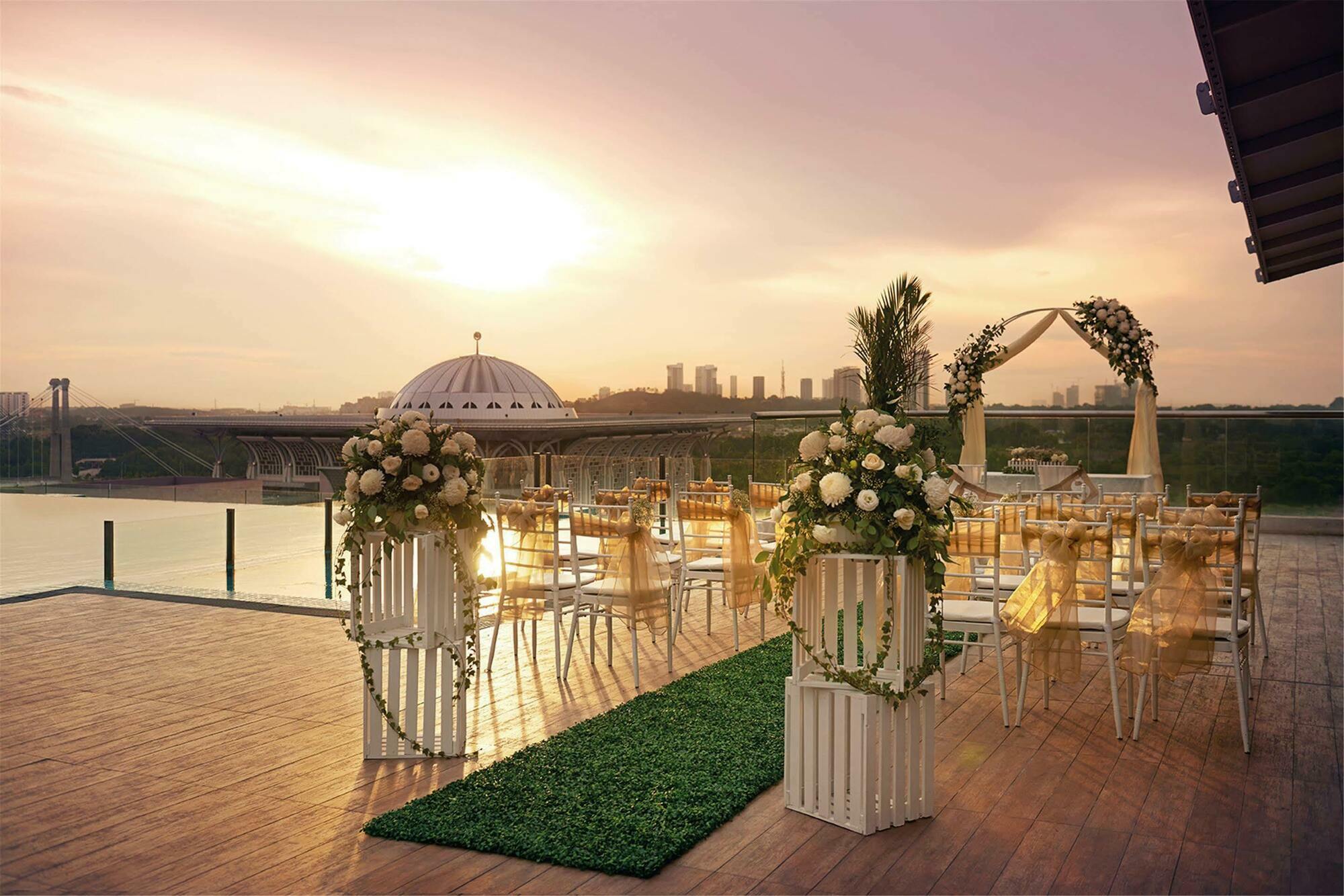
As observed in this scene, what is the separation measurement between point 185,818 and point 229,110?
8586mm

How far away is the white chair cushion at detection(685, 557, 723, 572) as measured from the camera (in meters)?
6.45

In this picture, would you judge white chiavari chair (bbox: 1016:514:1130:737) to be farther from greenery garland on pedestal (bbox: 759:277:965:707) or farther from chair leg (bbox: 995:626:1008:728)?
greenery garland on pedestal (bbox: 759:277:965:707)

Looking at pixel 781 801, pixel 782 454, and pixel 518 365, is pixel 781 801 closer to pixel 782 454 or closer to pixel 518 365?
pixel 782 454

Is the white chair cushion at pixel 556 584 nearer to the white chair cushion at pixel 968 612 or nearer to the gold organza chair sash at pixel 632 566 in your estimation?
the gold organza chair sash at pixel 632 566

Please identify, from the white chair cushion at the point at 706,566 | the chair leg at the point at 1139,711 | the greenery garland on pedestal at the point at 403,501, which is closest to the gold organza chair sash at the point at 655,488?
the white chair cushion at the point at 706,566

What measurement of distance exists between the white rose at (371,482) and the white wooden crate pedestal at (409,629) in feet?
0.79

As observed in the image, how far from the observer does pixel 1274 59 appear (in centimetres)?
382

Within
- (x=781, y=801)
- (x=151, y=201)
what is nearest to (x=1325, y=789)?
(x=781, y=801)

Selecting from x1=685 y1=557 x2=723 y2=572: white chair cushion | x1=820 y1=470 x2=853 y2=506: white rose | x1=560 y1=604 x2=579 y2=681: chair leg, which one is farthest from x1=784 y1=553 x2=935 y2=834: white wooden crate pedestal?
x1=685 y1=557 x2=723 y2=572: white chair cushion

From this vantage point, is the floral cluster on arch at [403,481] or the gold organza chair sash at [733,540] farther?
the gold organza chair sash at [733,540]

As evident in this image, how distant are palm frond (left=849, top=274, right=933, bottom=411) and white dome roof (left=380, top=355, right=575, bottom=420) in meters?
A: 27.5

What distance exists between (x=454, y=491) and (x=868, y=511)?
1.79 meters

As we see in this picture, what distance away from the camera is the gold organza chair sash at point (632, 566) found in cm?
540

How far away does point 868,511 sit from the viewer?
343 cm
